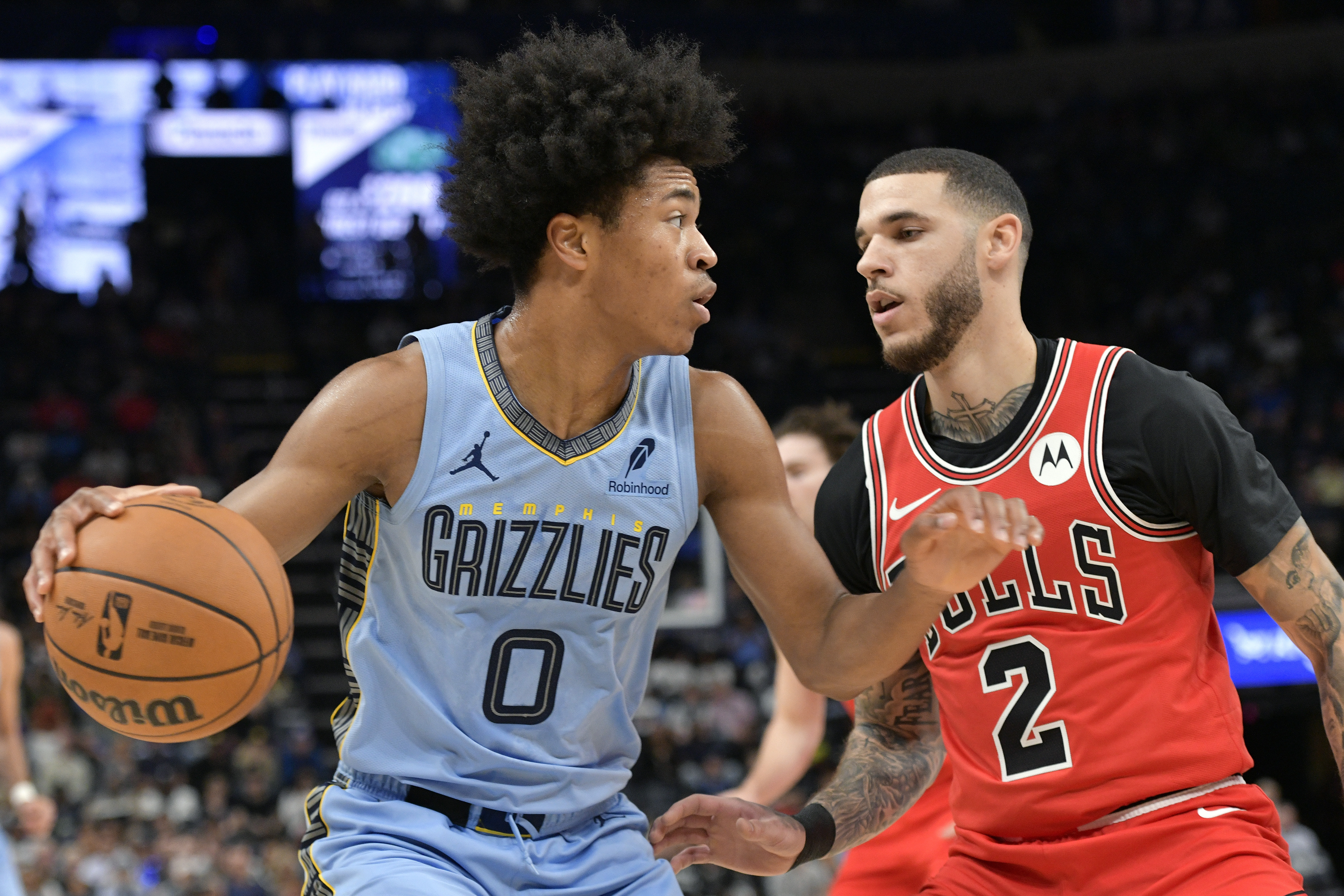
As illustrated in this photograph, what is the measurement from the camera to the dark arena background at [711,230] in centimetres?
1373

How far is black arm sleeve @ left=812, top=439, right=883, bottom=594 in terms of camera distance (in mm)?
3346

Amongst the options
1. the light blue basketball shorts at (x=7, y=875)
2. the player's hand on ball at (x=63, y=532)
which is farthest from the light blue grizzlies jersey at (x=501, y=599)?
the light blue basketball shorts at (x=7, y=875)

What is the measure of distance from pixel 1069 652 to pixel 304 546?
162cm

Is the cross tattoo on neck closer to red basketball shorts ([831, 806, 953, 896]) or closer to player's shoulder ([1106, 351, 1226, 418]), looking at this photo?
player's shoulder ([1106, 351, 1226, 418])

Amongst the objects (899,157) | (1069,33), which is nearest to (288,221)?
(1069,33)

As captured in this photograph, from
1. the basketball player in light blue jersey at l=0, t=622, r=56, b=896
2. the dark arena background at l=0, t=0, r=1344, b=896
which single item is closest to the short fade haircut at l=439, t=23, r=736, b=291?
the basketball player in light blue jersey at l=0, t=622, r=56, b=896

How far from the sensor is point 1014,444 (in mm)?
3096

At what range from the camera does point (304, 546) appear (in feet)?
8.66

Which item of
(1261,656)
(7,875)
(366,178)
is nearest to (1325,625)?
Answer: (7,875)

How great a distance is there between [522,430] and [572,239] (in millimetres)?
423

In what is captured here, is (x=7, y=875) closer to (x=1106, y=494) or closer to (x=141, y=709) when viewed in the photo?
(x=141, y=709)

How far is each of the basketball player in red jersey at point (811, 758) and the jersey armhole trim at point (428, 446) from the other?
143cm

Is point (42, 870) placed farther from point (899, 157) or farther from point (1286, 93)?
point (1286, 93)

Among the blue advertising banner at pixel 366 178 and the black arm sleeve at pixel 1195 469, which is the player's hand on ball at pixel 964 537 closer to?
the black arm sleeve at pixel 1195 469
